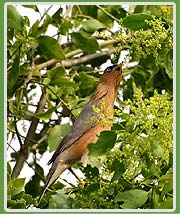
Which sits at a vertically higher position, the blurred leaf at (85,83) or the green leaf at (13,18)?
the green leaf at (13,18)

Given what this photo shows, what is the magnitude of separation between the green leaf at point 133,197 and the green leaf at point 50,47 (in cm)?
62

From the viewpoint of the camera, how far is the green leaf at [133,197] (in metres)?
1.53

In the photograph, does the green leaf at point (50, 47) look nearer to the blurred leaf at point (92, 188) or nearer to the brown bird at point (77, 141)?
the brown bird at point (77, 141)

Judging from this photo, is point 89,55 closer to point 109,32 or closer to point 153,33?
point 109,32

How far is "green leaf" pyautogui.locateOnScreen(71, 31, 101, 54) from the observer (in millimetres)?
2105

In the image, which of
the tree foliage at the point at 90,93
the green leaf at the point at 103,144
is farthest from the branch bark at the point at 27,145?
the green leaf at the point at 103,144

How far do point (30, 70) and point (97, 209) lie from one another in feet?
2.18

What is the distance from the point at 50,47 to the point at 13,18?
120 millimetres

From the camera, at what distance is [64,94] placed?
202 cm

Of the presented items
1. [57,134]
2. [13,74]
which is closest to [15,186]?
[57,134]

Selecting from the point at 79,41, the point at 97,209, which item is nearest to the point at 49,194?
the point at 97,209

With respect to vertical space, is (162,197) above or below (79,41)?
below

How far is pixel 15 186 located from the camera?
1787mm

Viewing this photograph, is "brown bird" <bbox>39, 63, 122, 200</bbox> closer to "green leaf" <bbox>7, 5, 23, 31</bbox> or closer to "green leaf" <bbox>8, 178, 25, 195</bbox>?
"green leaf" <bbox>8, 178, 25, 195</bbox>
